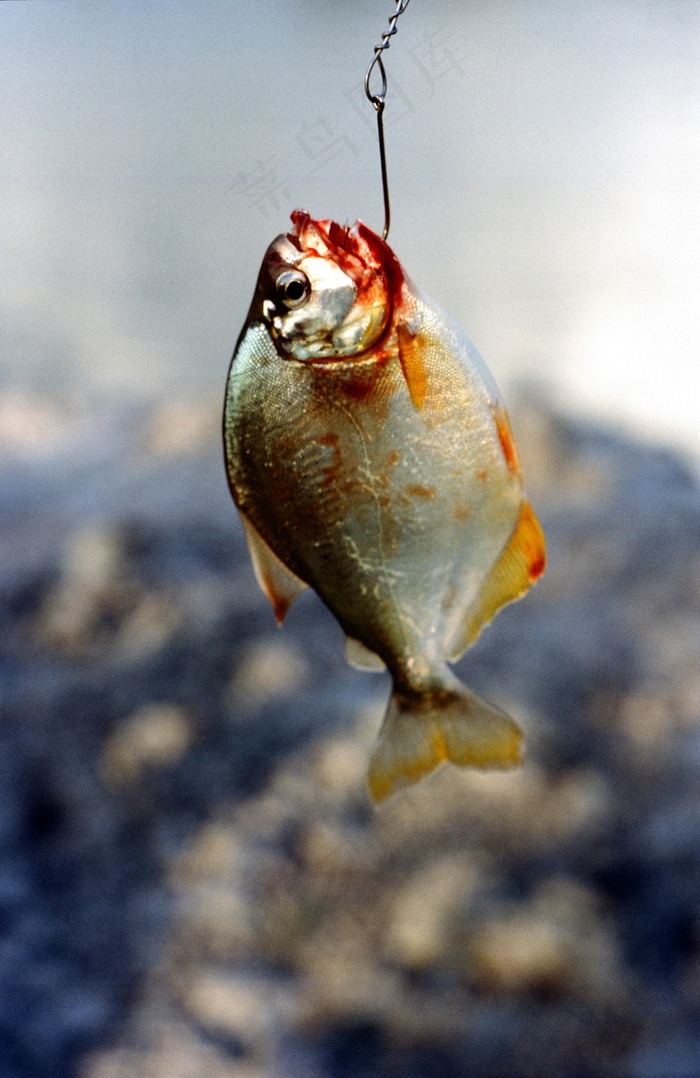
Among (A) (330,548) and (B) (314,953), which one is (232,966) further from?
(A) (330,548)

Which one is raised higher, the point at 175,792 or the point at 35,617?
the point at 35,617

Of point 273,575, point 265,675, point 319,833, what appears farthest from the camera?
point 265,675

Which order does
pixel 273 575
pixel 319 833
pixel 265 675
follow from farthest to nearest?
1. pixel 265 675
2. pixel 319 833
3. pixel 273 575

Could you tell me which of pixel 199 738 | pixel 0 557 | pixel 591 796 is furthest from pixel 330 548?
pixel 0 557

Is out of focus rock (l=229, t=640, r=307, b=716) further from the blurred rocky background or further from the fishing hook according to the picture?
the fishing hook

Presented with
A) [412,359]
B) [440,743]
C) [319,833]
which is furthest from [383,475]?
[319,833]

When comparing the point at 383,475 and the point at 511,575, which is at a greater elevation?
the point at 383,475

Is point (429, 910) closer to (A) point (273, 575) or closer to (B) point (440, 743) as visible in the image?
(B) point (440, 743)
